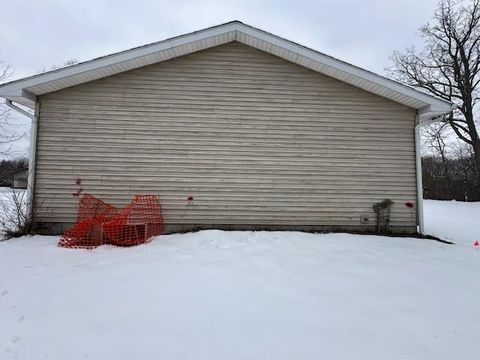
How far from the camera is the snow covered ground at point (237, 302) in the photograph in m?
2.44

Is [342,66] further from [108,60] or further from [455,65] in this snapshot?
[455,65]

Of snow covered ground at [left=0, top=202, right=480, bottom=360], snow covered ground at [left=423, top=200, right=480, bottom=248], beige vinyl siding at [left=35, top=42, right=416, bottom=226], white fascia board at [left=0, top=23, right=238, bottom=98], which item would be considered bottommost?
snow covered ground at [left=0, top=202, right=480, bottom=360]

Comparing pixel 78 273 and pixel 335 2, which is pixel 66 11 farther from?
pixel 78 273

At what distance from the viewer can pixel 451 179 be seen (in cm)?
2227

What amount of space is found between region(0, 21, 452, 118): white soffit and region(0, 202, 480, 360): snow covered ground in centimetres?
318

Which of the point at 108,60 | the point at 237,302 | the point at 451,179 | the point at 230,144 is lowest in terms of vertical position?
the point at 237,302

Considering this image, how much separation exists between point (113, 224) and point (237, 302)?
3316 millimetres

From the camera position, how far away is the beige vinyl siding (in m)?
6.66

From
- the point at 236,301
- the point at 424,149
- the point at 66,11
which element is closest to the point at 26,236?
the point at 236,301

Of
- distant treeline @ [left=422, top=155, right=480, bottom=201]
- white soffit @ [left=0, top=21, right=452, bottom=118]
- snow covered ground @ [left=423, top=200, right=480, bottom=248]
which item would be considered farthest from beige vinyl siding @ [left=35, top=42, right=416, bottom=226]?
distant treeline @ [left=422, top=155, right=480, bottom=201]

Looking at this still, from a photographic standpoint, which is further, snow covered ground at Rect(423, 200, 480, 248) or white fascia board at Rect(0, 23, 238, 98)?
snow covered ground at Rect(423, 200, 480, 248)

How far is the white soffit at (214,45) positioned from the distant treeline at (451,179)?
15.1 m

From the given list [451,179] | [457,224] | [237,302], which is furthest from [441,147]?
[237,302]

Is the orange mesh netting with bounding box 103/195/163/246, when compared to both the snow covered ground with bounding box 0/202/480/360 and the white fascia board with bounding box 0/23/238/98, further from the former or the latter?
the white fascia board with bounding box 0/23/238/98
